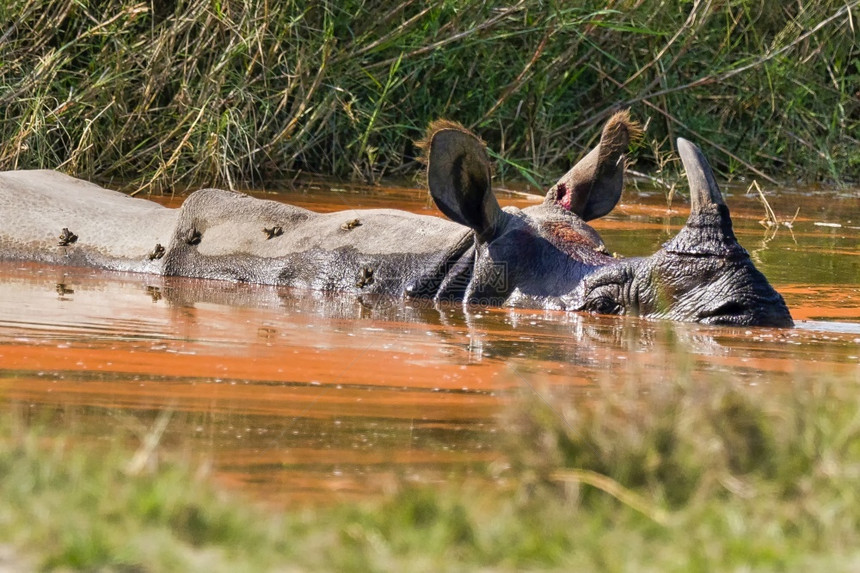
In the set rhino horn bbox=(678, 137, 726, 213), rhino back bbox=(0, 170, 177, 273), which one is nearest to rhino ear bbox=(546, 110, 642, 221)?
rhino horn bbox=(678, 137, 726, 213)

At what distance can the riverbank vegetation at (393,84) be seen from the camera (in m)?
9.73

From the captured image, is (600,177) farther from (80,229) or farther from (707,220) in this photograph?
(80,229)

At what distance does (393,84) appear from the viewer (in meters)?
10.5

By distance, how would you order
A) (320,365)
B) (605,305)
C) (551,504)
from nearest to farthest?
(551,504) → (320,365) → (605,305)

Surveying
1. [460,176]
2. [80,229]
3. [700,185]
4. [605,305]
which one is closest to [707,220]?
[700,185]

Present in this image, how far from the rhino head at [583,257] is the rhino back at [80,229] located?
1524 mm

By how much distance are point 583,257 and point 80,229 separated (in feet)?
8.30

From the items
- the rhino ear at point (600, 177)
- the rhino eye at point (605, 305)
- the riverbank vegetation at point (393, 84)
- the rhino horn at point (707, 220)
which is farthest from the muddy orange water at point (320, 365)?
the riverbank vegetation at point (393, 84)

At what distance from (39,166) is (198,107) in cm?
114

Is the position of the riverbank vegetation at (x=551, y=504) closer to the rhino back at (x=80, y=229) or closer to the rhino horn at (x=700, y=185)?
the rhino horn at (x=700, y=185)

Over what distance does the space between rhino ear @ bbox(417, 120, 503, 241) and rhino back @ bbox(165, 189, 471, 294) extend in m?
0.16

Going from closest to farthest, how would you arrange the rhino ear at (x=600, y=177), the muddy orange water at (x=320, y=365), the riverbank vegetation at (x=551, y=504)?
the riverbank vegetation at (x=551, y=504)
the muddy orange water at (x=320, y=365)
the rhino ear at (x=600, y=177)

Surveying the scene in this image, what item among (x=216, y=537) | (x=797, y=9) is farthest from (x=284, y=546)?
(x=797, y=9)

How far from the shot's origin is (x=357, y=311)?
5.91 m
